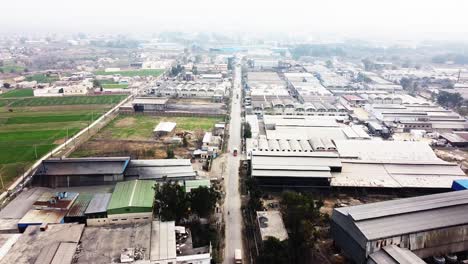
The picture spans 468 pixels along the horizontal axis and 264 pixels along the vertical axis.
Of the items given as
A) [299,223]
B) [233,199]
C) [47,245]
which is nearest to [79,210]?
[47,245]

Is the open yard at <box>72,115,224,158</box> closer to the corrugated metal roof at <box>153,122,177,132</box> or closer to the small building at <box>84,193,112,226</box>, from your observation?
the corrugated metal roof at <box>153,122,177,132</box>

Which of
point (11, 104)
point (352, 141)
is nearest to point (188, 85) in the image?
point (11, 104)

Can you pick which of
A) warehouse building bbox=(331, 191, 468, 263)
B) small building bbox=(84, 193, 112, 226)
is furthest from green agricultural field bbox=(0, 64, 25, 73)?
warehouse building bbox=(331, 191, 468, 263)

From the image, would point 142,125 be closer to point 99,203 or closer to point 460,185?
point 99,203

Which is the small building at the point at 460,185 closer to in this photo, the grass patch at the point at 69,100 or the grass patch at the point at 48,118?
the grass patch at the point at 48,118

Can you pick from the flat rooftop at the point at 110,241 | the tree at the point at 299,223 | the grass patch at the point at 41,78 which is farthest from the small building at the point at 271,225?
the grass patch at the point at 41,78
